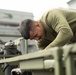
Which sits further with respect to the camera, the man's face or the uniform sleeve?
the man's face

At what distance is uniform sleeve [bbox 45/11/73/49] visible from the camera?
1.97m

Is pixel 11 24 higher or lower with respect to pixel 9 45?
higher

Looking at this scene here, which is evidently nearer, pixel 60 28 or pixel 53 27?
pixel 60 28

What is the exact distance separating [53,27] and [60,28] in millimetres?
119

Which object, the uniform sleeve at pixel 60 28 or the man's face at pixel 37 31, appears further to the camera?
the man's face at pixel 37 31

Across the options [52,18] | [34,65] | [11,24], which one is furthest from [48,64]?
[11,24]

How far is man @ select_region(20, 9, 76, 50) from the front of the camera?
199cm

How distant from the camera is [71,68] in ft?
3.25

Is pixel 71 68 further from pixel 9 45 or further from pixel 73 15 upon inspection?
pixel 9 45

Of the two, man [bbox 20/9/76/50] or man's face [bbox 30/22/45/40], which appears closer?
man [bbox 20/9/76/50]

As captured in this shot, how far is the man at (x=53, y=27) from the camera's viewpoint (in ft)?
6.53

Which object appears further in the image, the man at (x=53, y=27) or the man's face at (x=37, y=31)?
the man's face at (x=37, y=31)

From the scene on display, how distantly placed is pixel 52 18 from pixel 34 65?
35.4 inches

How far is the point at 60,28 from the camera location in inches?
78.9
